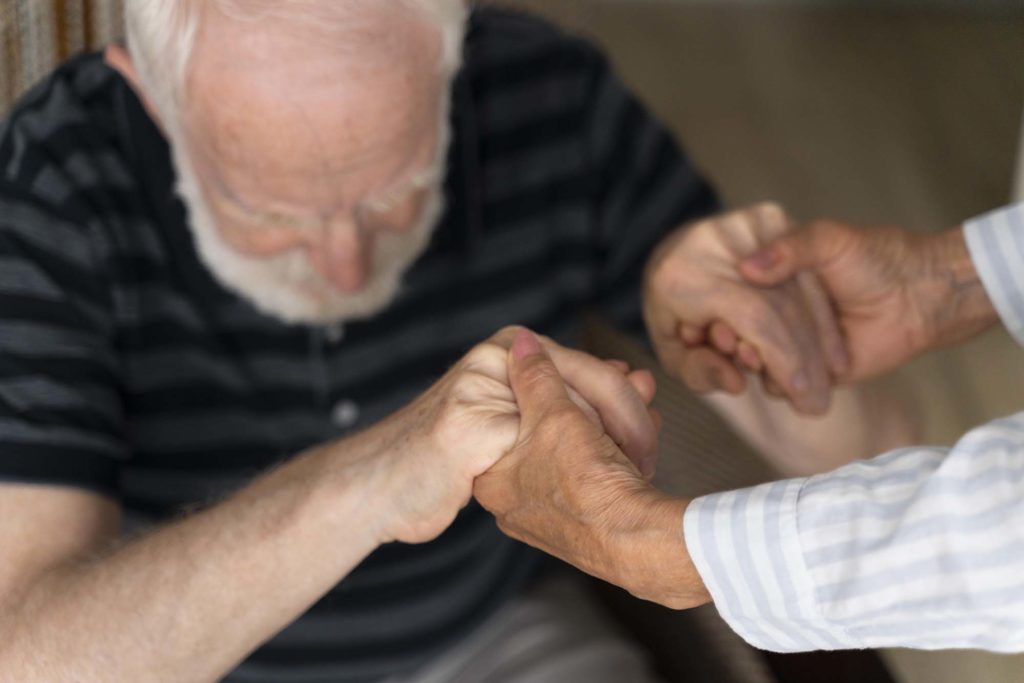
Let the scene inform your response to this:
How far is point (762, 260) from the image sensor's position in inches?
49.4

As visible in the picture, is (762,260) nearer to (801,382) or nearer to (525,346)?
(801,382)

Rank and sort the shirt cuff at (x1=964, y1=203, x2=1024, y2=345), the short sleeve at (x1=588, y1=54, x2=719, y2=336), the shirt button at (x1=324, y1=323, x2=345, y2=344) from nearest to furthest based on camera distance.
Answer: the shirt cuff at (x1=964, y1=203, x2=1024, y2=345), the shirt button at (x1=324, y1=323, x2=345, y2=344), the short sleeve at (x1=588, y1=54, x2=719, y2=336)

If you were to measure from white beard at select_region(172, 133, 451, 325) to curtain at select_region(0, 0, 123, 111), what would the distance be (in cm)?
28

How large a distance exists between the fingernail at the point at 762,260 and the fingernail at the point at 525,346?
1.09 ft

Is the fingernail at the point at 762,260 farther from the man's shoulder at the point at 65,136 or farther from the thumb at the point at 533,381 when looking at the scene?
the man's shoulder at the point at 65,136

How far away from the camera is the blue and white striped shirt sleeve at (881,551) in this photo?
2.60 ft

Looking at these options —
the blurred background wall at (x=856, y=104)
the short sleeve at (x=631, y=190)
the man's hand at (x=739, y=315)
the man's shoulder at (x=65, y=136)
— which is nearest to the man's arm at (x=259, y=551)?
the man's hand at (x=739, y=315)

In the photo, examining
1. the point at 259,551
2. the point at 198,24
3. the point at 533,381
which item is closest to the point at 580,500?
the point at 533,381

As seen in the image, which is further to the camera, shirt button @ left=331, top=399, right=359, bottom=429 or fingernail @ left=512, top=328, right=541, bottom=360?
shirt button @ left=331, top=399, right=359, bottom=429

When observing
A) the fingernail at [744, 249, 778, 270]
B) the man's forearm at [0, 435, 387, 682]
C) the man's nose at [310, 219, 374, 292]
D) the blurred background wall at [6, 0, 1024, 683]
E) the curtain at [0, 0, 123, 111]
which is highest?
the curtain at [0, 0, 123, 111]

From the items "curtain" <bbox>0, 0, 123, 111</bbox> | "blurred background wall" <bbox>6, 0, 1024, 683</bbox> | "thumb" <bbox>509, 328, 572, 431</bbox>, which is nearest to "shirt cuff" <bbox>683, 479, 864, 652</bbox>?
"thumb" <bbox>509, 328, 572, 431</bbox>

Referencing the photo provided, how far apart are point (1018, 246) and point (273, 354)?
76 centimetres

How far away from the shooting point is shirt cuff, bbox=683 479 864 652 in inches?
32.7

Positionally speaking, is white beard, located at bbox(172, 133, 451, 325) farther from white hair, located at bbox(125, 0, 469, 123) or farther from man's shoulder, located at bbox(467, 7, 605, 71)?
man's shoulder, located at bbox(467, 7, 605, 71)
